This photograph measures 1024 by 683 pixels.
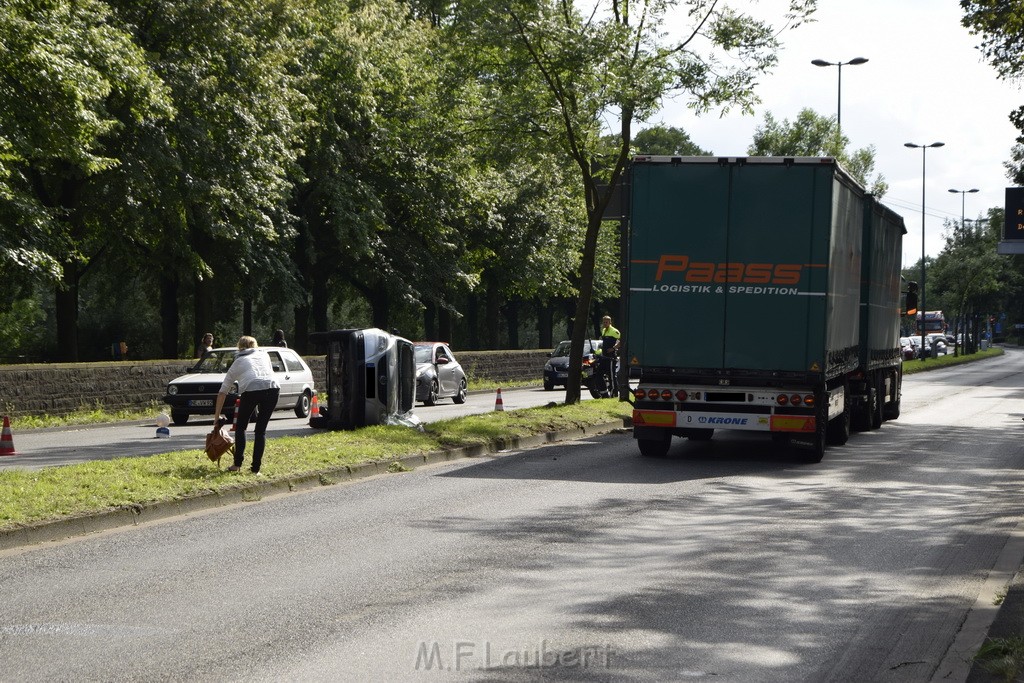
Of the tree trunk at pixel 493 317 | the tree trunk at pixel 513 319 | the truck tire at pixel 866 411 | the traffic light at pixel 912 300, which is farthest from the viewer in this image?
the tree trunk at pixel 513 319

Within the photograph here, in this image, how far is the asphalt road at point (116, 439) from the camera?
16719 millimetres

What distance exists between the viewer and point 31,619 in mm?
6977

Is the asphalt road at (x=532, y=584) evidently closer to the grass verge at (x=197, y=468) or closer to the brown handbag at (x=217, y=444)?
the grass verge at (x=197, y=468)

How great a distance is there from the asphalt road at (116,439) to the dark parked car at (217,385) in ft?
1.16

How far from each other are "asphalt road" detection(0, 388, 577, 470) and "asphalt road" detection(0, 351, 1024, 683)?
5288 mm

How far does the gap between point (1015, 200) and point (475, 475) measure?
18627mm

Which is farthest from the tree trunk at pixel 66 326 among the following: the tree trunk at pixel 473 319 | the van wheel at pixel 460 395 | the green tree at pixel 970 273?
the green tree at pixel 970 273

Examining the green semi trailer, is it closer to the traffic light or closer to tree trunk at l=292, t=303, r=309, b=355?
the traffic light

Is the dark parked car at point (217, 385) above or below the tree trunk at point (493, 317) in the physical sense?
below

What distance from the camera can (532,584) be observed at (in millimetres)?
7902

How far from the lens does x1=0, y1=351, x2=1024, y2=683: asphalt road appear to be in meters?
6.07

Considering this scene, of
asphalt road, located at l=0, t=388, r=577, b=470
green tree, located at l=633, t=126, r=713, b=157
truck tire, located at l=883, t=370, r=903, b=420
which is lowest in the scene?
asphalt road, located at l=0, t=388, r=577, b=470

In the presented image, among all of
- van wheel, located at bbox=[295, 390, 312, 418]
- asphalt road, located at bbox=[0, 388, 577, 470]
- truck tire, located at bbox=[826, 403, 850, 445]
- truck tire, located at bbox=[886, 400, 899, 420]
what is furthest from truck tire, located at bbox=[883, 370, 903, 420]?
van wheel, located at bbox=[295, 390, 312, 418]

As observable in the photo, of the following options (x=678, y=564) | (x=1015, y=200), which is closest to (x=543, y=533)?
(x=678, y=564)
